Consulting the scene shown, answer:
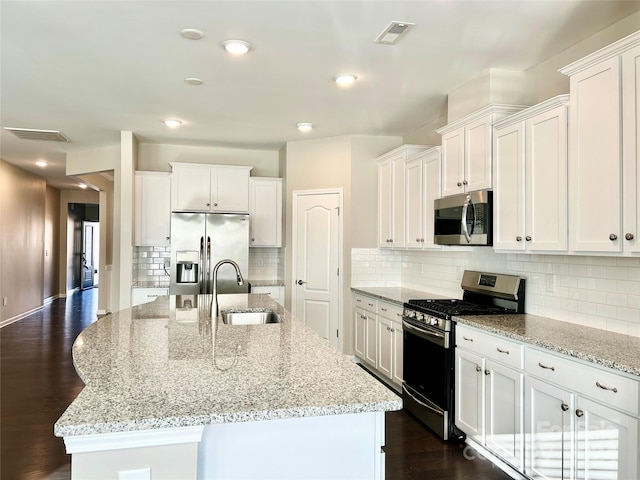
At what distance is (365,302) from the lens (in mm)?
4891

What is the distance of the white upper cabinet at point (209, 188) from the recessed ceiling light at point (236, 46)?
276 centimetres

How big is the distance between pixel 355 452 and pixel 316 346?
655 millimetres

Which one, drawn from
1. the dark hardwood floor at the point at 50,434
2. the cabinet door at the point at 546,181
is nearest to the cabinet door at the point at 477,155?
the cabinet door at the point at 546,181

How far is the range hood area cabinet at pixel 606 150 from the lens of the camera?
2148 millimetres

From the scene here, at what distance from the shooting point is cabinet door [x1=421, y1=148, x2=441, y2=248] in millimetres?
3939

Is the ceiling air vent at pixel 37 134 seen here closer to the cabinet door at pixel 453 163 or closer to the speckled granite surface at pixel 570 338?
the cabinet door at pixel 453 163

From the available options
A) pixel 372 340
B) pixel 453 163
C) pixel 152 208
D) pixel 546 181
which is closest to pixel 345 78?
pixel 453 163

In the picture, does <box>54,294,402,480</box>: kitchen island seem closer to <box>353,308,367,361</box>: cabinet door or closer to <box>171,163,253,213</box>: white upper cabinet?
<box>353,308,367,361</box>: cabinet door

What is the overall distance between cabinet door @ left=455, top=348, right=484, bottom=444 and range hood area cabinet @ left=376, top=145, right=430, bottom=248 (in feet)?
5.77

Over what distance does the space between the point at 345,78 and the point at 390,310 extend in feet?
6.81

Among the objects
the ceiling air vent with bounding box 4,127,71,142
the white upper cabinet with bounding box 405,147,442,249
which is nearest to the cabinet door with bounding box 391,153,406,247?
the white upper cabinet with bounding box 405,147,442,249

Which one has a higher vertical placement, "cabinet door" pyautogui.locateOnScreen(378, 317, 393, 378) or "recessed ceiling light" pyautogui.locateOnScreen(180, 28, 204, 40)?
"recessed ceiling light" pyautogui.locateOnScreen(180, 28, 204, 40)

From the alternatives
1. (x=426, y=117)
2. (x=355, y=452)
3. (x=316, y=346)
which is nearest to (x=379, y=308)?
(x=426, y=117)

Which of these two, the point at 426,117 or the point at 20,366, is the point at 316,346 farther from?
the point at 20,366
